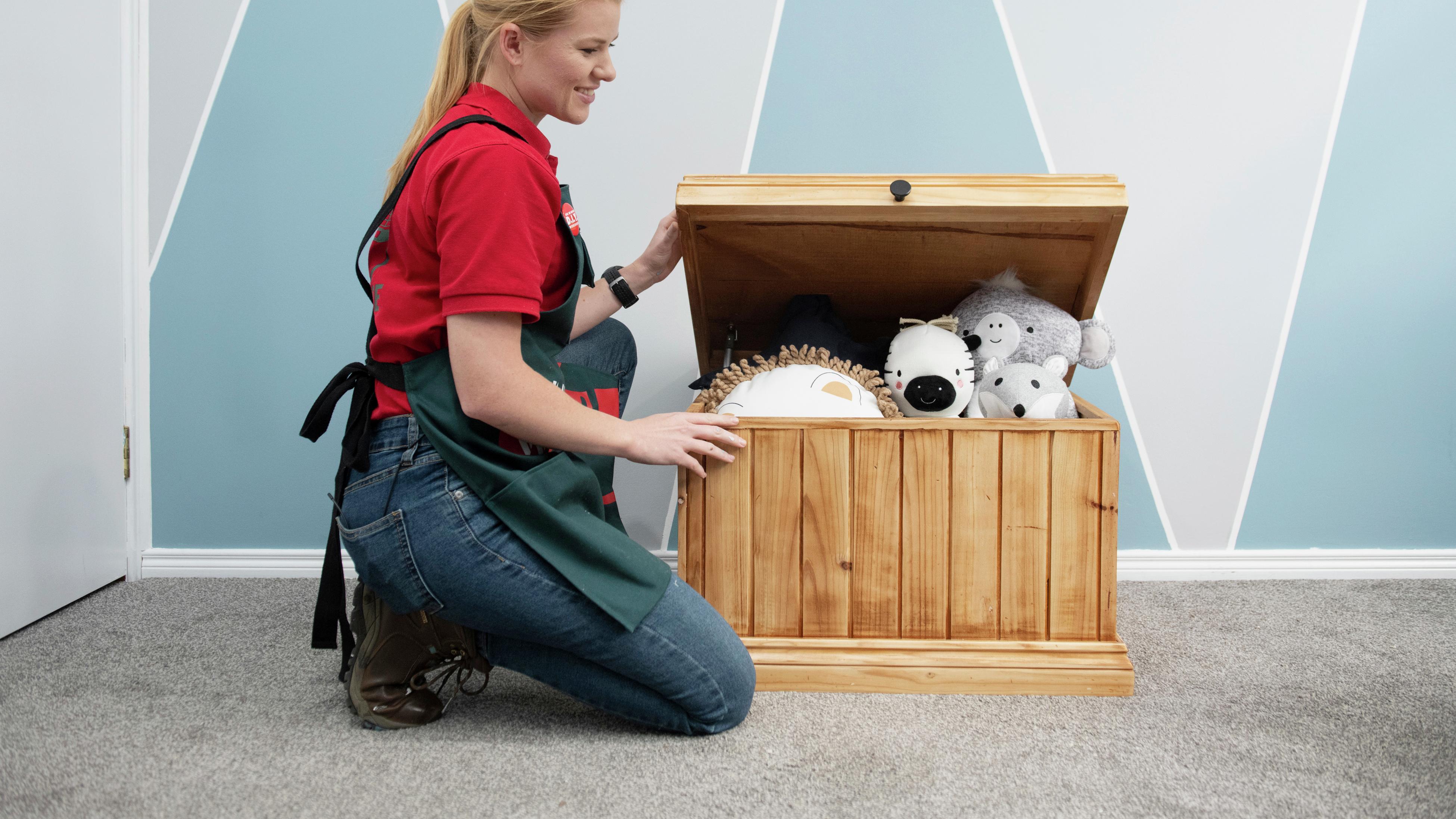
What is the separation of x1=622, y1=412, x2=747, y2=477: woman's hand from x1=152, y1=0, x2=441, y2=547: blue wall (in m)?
0.87

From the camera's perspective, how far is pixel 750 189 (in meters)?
1.10

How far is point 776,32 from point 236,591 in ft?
4.39

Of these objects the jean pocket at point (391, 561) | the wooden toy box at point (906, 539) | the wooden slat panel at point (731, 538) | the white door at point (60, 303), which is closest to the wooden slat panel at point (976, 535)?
the wooden toy box at point (906, 539)

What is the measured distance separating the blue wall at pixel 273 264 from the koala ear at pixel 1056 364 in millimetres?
1136

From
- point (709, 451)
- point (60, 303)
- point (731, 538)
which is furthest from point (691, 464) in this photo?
point (60, 303)

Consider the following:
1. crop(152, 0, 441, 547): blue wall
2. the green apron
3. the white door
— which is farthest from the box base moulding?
the white door

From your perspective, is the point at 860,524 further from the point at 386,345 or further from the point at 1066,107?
the point at 1066,107

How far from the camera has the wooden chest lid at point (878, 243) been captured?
107 centimetres

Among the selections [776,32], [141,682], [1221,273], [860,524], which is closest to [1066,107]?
[1221,273]

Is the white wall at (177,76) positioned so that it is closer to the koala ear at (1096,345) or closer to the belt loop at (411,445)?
the belt loop at (411,445)

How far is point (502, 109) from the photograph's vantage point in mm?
973

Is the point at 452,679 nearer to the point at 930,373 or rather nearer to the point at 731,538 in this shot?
the point at 731,538

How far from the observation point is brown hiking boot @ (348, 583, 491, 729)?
102cm

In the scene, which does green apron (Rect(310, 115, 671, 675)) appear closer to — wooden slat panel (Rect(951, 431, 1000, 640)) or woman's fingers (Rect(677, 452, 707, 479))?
woman's fingers (Rect(677, 452, 707, 479))
